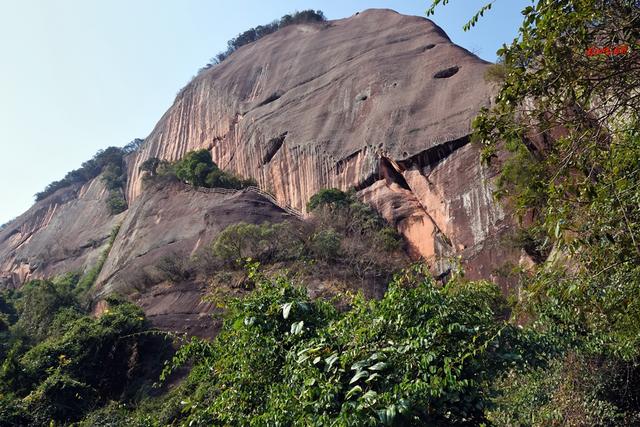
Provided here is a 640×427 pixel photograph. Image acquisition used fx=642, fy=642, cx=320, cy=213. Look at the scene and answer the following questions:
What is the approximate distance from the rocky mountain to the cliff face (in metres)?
0.08

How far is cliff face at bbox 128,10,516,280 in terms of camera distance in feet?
80.2

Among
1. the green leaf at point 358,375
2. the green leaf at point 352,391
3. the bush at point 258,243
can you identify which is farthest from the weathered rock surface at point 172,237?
the green leaf at point 352,391

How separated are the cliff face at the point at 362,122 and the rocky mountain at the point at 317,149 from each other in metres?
0.08

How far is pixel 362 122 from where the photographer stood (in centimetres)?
2994

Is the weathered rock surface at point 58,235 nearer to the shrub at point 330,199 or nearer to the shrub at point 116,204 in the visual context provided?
the shrub at point 116,204

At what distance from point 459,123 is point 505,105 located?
20514 millimetres

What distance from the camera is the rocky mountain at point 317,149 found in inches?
949

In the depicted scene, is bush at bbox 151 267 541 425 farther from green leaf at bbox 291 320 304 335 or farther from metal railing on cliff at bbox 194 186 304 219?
metal railing on cliff at bbox 194 186 304 219

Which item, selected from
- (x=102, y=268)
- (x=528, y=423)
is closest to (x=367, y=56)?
(x=102, y=268)

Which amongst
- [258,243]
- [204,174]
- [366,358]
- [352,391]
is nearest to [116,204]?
[204,174]

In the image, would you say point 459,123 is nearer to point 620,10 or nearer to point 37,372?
point 37,372

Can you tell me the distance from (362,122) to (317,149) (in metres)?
2.50

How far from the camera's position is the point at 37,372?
51.1 ft

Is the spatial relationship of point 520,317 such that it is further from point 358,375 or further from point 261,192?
point 261,192
